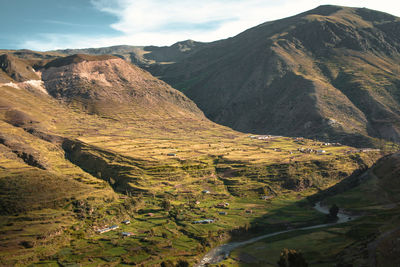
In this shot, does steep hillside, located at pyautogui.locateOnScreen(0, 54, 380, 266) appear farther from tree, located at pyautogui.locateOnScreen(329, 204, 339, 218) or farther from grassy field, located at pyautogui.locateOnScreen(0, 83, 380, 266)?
tree, located at pyautogui.locateOnScreen(329, 204, 339, 218)

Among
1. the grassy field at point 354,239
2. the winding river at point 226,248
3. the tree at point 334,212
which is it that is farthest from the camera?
the tree at point 334,212

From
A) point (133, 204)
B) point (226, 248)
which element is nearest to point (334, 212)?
point (226, 248)

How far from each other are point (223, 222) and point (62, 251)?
6214cm

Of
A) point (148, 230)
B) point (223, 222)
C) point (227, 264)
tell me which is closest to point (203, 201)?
point (223, 222)

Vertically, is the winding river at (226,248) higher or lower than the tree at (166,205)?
lower

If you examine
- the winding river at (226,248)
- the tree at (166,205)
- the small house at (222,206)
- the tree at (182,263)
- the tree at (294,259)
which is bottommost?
the winding river at (226,248)

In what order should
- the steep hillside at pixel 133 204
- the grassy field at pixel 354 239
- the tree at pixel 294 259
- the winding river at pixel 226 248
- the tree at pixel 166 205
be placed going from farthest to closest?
1. the tree at pixel 166 205
2. the steep hillside at pixel 133 204
3. the winding river at pixel 226 248
4. the grassy field at pixel 354 239
5. the tree at pixel 294 259

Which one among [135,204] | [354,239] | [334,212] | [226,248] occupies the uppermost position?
[135,204]

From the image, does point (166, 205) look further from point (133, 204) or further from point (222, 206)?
point (222, 206)

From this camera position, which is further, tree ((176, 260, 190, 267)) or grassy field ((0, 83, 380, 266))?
grassy field ((0, 83, 380, 266))

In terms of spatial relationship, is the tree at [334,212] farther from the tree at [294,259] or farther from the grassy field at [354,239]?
the tree at [294,259]

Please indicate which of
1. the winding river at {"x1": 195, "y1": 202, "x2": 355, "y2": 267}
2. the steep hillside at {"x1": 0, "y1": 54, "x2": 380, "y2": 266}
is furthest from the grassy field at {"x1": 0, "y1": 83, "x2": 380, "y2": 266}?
the winding river at {"x1": 195, "y1": 202, "x2": 355, "y2": 267}

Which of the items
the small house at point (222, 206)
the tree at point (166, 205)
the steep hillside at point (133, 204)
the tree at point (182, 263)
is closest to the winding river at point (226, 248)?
the steep hillside at point (133, 204)

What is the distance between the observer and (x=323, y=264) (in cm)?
10250
